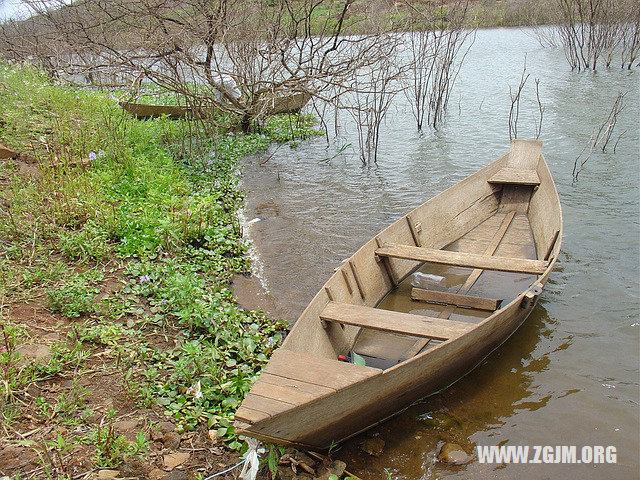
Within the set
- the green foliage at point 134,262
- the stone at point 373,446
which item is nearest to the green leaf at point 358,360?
the stone at point 373,446

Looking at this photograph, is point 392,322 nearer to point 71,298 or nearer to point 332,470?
point 332,470

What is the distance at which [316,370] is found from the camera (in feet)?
9.30

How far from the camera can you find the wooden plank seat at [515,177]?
5.98 meters

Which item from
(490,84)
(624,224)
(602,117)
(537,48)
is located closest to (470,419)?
(624,224)

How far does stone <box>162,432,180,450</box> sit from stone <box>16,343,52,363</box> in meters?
0.91

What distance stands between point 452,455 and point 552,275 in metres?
2.68

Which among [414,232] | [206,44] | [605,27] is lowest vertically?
[414,232]

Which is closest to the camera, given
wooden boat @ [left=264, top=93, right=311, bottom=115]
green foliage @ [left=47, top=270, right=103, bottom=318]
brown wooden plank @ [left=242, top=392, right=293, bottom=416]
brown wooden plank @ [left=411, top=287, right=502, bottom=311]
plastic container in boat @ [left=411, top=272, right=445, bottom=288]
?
brown wooden plank @ [left=242, top=392, right=293, bottom=416]

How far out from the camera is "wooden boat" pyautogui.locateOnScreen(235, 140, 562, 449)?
8.98ft

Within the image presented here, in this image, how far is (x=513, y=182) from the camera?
600 centimetres

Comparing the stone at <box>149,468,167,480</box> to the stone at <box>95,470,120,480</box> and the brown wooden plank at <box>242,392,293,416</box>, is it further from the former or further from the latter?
the brown wooden plank at <box>242,392,293,416</box>

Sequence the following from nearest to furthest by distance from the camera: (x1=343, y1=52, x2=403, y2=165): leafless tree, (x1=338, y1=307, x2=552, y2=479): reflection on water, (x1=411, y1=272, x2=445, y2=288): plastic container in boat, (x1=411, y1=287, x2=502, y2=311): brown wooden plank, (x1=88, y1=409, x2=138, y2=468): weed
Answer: (x1=88, y1=409, x2=138, y2=468): weed → (x1=338, y1=307, x2=552, y2=479): reflection on water → (x1=411, y1=287, x2=502, y2=311): brown wooden plank → (x1=411, y1=272, x2=445, y2=288): plastic container in boat → (x1=343, y1=52, x2=403, y2=165): leafless tree

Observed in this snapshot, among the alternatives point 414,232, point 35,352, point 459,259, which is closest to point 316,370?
point 35,352

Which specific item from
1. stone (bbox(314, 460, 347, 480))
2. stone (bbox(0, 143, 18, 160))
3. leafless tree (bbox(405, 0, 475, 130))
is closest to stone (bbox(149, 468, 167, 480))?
stone (bbox(314, 460, 347, 480))
